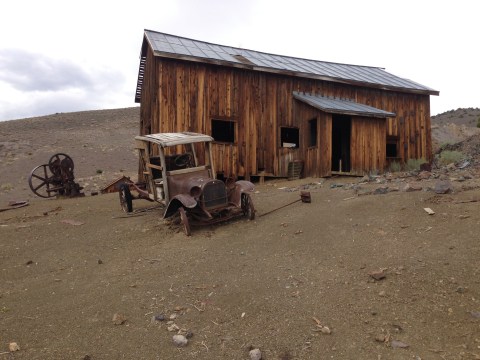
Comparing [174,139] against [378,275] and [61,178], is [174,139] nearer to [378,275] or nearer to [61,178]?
[378,275]

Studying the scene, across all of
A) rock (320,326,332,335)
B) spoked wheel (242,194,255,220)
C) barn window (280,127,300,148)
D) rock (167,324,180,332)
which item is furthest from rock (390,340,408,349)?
barn window (280,127,300,148)

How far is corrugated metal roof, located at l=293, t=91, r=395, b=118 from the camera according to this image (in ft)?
41.4

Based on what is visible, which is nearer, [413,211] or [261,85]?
[413,211]

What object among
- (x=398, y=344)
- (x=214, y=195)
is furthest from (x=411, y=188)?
(x=398, y=344)

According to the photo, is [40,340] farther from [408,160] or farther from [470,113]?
[470,113]

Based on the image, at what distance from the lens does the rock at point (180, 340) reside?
3.32 m

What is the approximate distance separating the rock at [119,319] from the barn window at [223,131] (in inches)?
430

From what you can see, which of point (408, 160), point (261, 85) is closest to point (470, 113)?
point (408, 160)

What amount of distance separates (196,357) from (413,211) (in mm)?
4409

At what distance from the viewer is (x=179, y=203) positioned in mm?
7426

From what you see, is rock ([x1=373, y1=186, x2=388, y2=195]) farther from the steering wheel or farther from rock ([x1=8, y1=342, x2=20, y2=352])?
rock ([x1=8, y1=342, x2=20, y2=352])

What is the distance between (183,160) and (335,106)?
21.8ft

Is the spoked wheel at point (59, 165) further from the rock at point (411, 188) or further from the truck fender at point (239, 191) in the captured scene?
the rock at point (411, 188)

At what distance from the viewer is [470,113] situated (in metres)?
54.6
